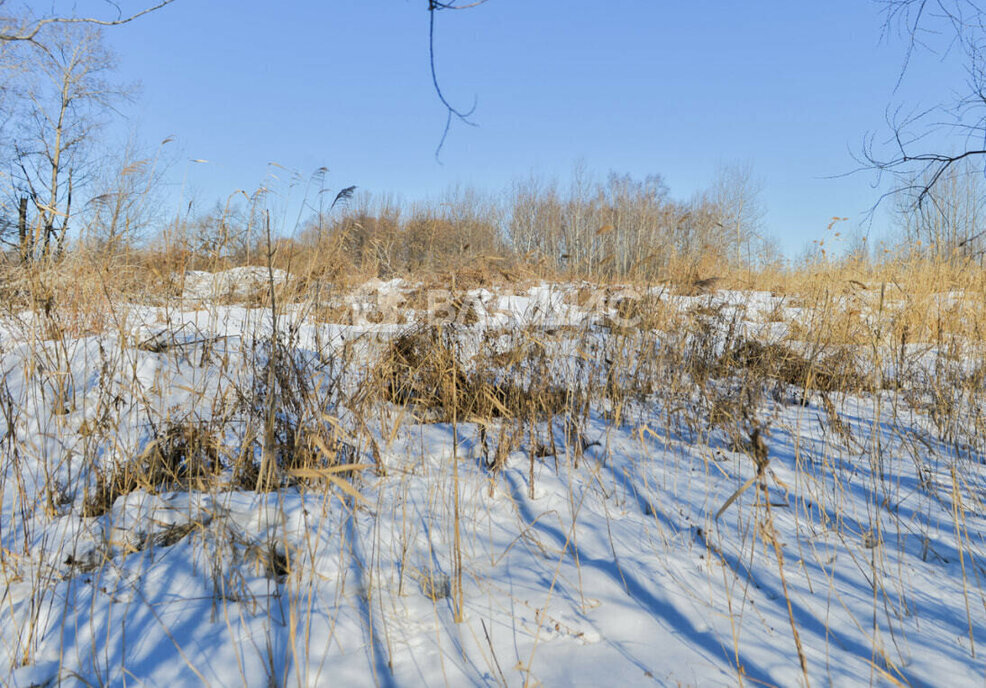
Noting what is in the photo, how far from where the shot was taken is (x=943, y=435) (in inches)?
99.3

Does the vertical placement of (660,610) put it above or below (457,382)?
below

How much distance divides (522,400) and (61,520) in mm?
1814

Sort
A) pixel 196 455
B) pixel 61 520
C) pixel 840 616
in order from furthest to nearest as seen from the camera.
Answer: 1. pixel 196 455
2. pixel 61 520
3. pixel 840 616

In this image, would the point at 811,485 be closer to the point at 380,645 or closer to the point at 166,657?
the point at 380,645

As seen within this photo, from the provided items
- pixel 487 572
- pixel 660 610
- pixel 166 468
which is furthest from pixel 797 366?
pixel 166 468

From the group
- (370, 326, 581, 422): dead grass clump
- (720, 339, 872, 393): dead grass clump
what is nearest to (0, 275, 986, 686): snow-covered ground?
(370, 326, 581, 422): dead grass clump

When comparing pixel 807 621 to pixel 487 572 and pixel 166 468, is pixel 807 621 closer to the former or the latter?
pixel 487 572

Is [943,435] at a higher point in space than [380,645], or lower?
higher

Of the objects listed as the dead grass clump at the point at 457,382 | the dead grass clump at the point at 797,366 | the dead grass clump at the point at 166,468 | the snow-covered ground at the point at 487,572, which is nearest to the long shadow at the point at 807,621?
the snow-covered ground at the point at 487,572

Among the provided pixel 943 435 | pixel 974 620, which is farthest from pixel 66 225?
pixel 943 435

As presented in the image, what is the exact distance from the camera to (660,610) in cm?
126

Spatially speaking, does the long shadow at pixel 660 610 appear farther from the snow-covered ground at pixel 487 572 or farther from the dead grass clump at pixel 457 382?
the dead grass clump at pixel 457 382

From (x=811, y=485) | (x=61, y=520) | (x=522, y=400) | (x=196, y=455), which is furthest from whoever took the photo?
(x=522, y=400)

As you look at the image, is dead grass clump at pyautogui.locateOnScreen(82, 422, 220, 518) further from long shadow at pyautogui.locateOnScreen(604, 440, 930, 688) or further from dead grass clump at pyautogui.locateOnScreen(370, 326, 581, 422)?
long shadow at pyautogui.locateOnScreen(604, 440, 930, 688)
